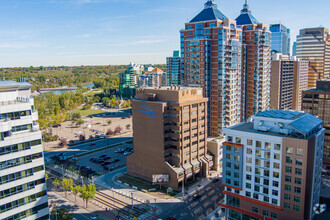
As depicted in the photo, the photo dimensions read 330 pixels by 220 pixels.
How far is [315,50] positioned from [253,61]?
77.0 meters

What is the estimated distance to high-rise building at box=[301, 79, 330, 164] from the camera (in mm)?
87625

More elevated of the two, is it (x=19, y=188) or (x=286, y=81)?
(x=286, y=81)

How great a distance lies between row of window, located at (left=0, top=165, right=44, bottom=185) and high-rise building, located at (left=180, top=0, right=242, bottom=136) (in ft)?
205

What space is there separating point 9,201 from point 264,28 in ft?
347

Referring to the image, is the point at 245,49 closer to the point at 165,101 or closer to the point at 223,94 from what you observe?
the point at 223,94

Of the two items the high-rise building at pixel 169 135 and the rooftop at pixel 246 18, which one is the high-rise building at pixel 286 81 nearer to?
the rooftop at pixel 246 18

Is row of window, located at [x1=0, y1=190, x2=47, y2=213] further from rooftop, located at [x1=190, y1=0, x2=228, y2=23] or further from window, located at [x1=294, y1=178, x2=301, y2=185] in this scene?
rooftop, located at [x1=190, y1=0, x2=228, y2=23]

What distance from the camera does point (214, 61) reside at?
3639 inches

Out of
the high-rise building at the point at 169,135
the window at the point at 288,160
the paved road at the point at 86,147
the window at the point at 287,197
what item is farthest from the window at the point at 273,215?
the paved road at the point at 86,147

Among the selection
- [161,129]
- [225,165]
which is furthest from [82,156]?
[225,165]

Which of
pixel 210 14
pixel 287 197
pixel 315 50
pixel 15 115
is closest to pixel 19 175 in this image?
pixel 15 115

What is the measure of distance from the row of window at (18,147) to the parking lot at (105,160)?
150ft

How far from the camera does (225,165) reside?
187 feet

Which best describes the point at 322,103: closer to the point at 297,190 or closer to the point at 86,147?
the point at 297,190
